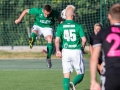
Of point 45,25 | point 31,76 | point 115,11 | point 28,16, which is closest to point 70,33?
point 115,11

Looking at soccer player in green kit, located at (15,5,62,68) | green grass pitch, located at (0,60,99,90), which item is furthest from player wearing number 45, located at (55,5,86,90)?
soccer player in green kit, located at (15,5,62,68)

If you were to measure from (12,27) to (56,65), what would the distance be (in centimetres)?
596

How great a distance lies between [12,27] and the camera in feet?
81.5

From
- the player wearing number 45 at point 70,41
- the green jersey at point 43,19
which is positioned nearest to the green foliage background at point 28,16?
the green jersey at point 43,19

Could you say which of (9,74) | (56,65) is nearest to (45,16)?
(9,74)

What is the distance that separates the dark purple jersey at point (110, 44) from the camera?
21.5ft

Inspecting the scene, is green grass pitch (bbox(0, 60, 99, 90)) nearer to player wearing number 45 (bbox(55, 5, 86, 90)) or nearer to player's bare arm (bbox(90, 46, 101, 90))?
player wearing number 45 (bbox(55, 5, 86, 90))

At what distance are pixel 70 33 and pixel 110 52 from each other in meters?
4.33

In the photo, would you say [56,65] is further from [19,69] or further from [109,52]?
[109,52]

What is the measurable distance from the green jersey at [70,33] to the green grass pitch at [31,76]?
1.85 metres

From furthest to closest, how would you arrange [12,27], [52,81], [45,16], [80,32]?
[12,27] → [45,16] → [52,81] → [80,32]

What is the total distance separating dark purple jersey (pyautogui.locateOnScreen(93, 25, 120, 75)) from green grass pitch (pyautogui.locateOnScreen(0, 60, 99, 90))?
6.01m

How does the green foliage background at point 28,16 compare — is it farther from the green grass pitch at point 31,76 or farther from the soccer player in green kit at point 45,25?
the soccer player in green kit at point 45,25

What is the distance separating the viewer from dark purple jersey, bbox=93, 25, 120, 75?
654cm
